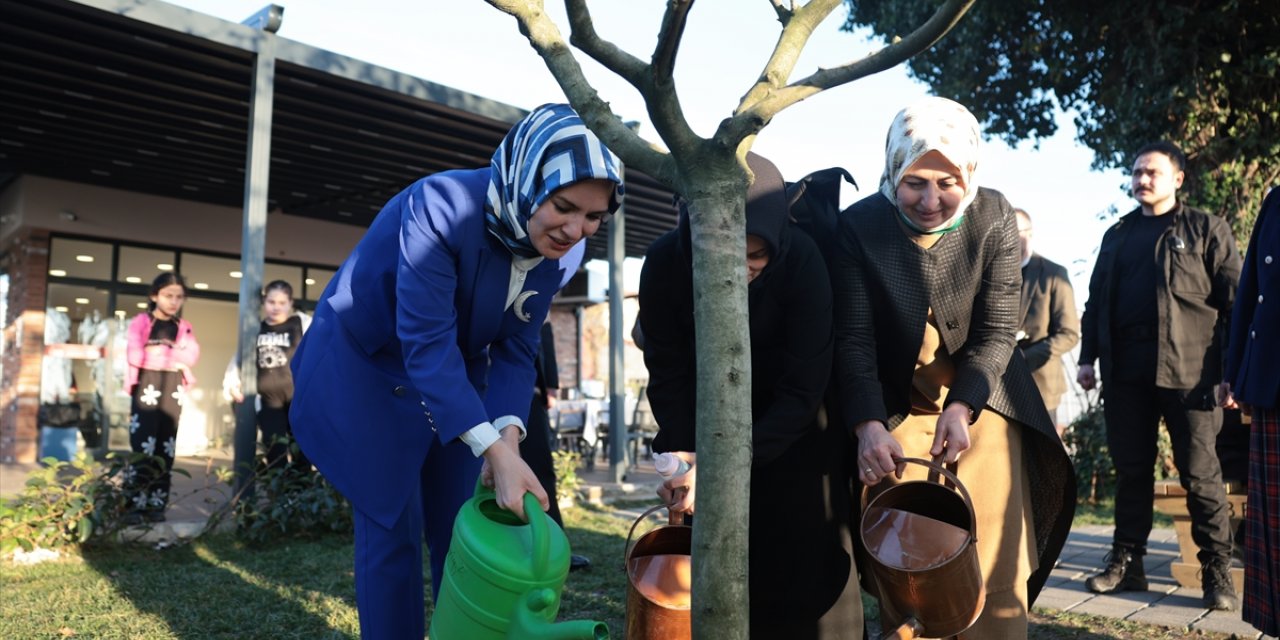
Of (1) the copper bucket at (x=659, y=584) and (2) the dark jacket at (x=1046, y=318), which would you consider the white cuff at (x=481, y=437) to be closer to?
(1) the copper bucket at (x=659, y=584)

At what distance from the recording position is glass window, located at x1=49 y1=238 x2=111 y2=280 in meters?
Answer: 11.4

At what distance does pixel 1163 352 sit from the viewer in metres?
4.17

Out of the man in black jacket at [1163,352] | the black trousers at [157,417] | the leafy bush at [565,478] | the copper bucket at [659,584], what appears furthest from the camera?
the leafy bush at [565,478]

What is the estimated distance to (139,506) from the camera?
531cm

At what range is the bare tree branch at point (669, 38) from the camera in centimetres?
150

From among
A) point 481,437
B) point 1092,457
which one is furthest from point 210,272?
point 481,437

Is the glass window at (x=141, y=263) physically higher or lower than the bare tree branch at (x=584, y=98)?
higher

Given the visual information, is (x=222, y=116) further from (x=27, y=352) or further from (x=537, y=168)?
(x=537, y=168)

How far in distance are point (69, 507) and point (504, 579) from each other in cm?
434

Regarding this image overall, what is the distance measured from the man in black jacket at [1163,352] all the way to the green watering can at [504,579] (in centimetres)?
339

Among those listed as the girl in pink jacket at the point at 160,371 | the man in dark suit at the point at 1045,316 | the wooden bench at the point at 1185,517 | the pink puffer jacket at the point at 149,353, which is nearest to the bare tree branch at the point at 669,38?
the wooden bench at the point at 1185,517

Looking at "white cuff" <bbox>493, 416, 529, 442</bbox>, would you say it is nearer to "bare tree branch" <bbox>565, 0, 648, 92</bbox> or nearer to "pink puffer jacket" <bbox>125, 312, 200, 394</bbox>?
"bare tree branch" <bbox>565, 0, 648, 92</bbox>

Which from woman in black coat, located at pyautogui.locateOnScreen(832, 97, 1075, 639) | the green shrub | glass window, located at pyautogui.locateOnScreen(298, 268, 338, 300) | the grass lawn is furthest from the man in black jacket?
glass window, located at pyautogui.locateOnScreen(298, 268, 338, 300)

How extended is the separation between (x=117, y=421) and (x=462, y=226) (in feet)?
37.7
